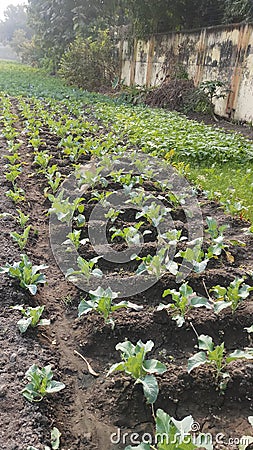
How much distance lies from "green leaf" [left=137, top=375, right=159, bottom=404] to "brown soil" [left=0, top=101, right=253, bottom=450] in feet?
0.44

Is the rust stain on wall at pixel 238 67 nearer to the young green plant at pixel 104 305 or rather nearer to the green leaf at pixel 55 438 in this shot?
the young green plant at pixel 104 305

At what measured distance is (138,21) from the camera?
16.9 meters

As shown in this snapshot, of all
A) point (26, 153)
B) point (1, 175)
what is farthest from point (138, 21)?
point (1, 175)

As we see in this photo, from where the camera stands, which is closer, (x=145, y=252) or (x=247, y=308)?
(x=247, y=308)

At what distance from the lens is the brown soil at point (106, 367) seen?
6.89 ft

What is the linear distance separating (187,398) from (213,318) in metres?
0.66

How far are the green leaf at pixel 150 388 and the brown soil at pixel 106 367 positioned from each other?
134 mm

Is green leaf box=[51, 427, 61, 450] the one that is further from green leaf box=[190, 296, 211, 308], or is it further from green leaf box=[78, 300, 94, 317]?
green leaf box=[190, 296, 211, 308]

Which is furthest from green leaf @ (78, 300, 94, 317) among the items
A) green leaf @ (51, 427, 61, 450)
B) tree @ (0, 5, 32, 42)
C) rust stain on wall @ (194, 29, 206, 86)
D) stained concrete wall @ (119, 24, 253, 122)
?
tree @ (0, 5, 32, 42)

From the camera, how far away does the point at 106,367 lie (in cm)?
253

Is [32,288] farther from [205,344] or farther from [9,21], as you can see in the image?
[9,21]

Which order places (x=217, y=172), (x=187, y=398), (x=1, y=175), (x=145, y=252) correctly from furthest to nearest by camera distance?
(x=217, y=172)
(x=1, y=175)
(x=145, y=252)
(x=187, y=398)

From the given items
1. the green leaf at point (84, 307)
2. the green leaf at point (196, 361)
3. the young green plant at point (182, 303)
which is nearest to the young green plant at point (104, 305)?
the green leaf at point (84, 307)

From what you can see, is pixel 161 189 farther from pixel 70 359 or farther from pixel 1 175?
pixel 70 359
